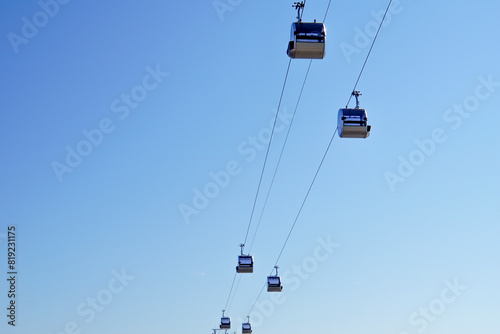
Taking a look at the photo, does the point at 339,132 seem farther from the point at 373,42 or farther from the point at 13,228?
the point at 13,228

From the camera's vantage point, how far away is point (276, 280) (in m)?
32.4

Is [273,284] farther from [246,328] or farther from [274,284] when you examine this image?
[246,328]

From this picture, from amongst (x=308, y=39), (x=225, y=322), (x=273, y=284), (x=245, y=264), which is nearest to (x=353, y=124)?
(x=308, y=39)

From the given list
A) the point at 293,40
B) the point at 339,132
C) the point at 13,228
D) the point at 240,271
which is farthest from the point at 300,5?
the point at 13,228

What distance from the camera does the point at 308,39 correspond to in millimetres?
15305

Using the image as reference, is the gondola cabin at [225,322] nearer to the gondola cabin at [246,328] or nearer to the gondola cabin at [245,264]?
the gondola cabin at [246,328]

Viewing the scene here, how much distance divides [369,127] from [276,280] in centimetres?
1649

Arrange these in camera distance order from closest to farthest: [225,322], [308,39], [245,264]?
1. [308,39]
2. [245,264]
3. [225,322]

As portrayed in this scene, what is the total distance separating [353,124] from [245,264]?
16.0 m

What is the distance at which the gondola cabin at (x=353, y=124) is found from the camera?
671 inches

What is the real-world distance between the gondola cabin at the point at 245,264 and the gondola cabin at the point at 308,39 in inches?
698

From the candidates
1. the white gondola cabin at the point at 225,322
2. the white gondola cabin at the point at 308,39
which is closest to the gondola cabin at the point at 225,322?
the white gondola cabin at the point at 225,322

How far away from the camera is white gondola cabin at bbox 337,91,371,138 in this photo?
17.0 metres

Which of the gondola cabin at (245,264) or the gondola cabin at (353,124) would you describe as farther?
→ the gondola cabin at (245,264)
